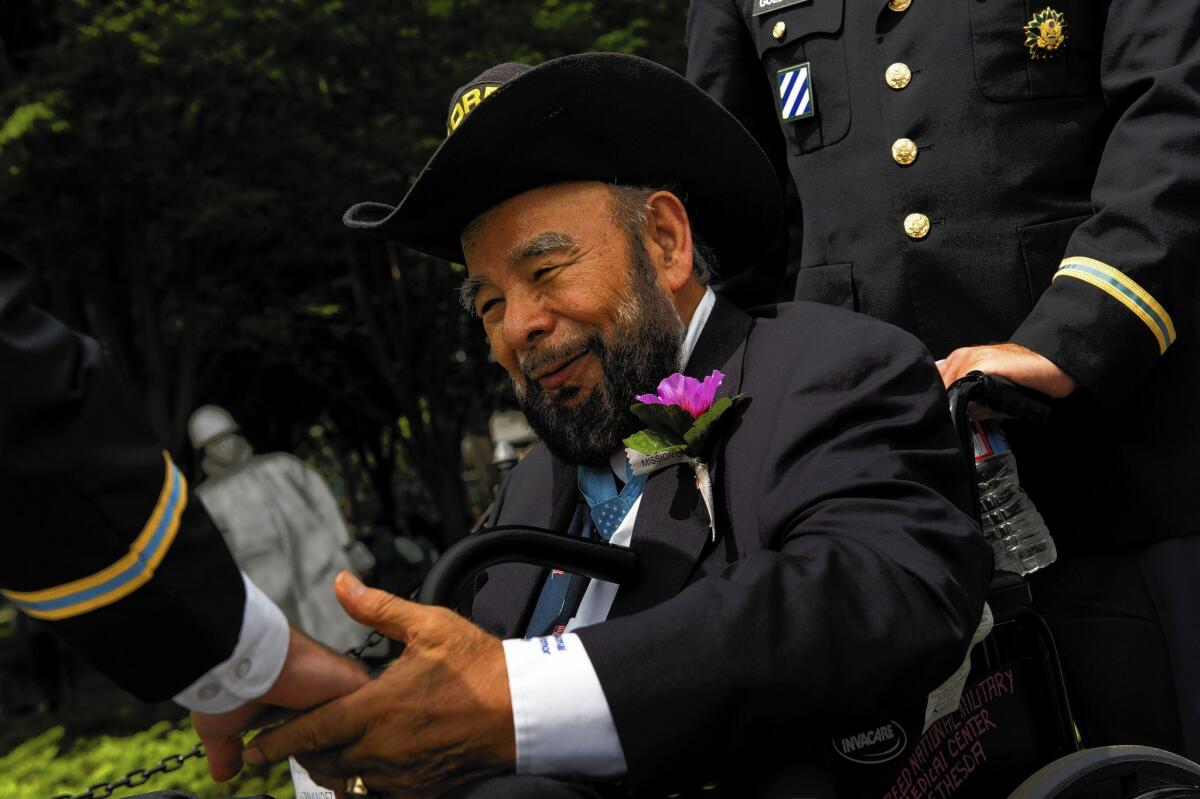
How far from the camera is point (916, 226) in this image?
253cm

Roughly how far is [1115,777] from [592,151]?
4.83ft

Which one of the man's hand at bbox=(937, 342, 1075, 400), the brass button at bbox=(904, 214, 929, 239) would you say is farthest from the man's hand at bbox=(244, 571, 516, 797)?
the brass button at bbox=(904, 214, 929, 239)

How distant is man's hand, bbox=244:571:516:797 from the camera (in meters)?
1.41

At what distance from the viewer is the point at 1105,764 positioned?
1.85m

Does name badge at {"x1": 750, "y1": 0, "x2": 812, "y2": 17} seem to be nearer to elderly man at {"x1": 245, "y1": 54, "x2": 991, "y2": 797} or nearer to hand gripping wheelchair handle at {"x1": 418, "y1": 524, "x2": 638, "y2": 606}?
elderly man at {"x1": 245, "y1": 54, "x2": 991, "y2": 797}

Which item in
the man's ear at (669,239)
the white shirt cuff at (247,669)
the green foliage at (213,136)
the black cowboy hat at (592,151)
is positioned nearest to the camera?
Answer: the white shirt cuff at (247,669)

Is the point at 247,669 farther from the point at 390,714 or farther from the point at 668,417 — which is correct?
the point at 668,417

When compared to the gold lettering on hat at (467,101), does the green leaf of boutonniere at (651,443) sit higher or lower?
lower

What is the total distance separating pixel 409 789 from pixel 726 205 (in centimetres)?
155

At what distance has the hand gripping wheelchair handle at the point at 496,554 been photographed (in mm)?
1712

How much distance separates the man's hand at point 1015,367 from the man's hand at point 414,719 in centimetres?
106

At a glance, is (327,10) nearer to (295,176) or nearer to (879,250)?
(295,176)

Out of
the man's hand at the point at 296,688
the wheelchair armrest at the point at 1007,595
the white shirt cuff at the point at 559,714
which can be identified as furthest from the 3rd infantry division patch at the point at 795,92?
the man's hand at the point at 296,688

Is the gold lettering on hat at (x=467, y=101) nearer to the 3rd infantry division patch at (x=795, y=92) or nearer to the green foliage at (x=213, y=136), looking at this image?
the 3rd infantry division patch at (x=795, y=92)
